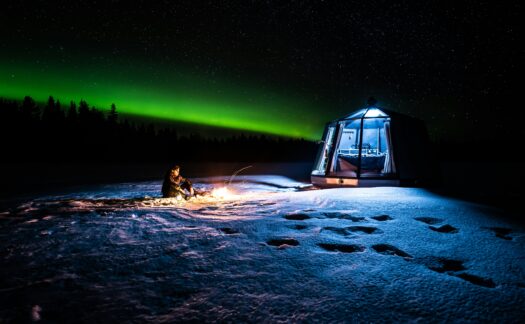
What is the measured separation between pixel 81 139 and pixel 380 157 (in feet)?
142

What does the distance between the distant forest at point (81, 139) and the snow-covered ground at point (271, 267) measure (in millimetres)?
39963

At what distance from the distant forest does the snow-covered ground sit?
131 ft

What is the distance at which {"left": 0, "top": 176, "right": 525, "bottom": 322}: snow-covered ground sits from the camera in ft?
6.79

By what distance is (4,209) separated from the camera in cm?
640

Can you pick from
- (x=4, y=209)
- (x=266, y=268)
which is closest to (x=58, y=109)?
(x=4, y=209)

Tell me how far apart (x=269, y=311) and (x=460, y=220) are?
3.69 meters

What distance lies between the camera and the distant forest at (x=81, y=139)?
37031mm

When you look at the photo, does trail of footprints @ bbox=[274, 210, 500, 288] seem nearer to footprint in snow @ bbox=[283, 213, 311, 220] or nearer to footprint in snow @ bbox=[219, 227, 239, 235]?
footprint in snow @ bbox=[283, 213, 311, 220]

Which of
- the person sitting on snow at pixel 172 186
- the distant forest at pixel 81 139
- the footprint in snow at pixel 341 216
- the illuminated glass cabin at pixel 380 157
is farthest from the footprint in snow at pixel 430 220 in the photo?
the distant forest at pixel 81 139

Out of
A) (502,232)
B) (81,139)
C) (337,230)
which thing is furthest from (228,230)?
(81,139)

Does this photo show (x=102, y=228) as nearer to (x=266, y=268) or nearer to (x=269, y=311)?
(x=266, y=268)

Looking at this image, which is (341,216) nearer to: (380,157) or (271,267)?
(271,267)

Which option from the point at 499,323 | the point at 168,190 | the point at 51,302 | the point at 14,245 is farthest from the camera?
the point at 168,190

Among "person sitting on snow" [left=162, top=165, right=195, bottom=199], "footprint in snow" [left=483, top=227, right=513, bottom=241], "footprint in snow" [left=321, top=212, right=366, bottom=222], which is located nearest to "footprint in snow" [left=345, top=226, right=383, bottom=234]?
"footprint in snow" [left=321, top=212, right=366, bottom=222]
